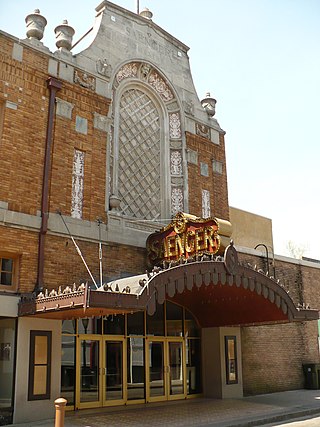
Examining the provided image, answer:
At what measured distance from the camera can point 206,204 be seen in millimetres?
19875

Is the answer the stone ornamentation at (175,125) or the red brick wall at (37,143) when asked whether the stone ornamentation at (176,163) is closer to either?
the stone ornamentation at (175,125)

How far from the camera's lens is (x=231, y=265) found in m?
13.8

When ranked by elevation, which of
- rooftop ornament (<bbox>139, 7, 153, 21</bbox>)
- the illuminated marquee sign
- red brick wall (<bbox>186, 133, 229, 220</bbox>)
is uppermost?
rooftop ornament (<bbox>139, 7, 153, 21</bbox>)

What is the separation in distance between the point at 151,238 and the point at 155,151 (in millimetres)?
A: 4018

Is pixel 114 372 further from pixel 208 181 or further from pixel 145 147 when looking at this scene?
pixel 208 181

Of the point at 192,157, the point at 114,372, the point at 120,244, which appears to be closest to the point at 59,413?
the point at 114,372

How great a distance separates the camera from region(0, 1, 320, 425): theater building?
13.1 metres

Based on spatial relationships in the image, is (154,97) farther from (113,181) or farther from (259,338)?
(259,338)

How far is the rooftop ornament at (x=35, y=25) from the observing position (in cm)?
1585

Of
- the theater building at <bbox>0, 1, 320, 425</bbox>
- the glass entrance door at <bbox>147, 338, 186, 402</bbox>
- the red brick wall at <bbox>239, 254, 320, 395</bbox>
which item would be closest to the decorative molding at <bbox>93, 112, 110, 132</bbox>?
the theater building at <bbox>0, 1, 320, 425</bbox>

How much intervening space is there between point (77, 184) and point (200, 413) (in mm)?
7725

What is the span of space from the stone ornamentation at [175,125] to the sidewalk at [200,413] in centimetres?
984

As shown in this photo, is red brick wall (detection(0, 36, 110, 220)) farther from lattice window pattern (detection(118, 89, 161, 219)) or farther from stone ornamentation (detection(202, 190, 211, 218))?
stone ornamentation (detection(202, 190, 211, 218))

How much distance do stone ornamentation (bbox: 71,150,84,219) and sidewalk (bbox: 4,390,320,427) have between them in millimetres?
5817
